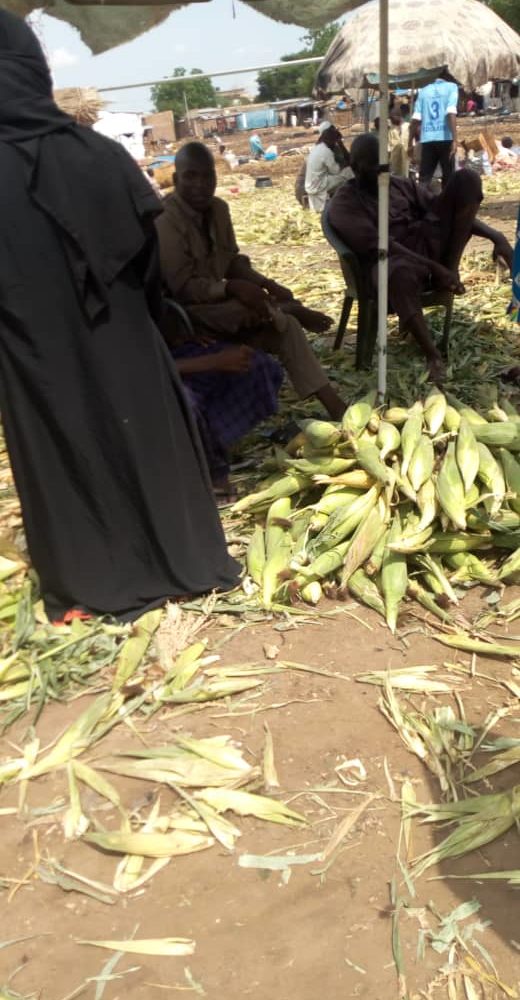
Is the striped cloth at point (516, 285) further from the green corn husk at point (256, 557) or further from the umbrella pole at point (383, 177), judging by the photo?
the green corn husk at point (256, 557)

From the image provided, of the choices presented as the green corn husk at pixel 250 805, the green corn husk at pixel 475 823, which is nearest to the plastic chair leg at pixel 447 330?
the green corn husk at pixel 475 823

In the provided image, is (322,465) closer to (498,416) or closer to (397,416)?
(397,416)

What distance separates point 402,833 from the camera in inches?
81.0

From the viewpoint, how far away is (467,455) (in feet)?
10.7

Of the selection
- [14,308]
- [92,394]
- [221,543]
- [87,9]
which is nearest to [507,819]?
[221,543]

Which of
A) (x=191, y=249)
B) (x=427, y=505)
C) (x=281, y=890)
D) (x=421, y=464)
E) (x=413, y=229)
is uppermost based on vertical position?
(x=191, y=249)

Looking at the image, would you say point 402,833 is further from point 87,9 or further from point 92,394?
point 87,9

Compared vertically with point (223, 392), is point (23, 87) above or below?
above

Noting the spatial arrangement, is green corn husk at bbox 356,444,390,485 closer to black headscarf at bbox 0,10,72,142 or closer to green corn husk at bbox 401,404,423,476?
green corn husk at bbox 401,404,423,476

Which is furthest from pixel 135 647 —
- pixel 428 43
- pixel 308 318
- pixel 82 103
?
pixel 82 103

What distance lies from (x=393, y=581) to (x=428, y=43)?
829 centimetres

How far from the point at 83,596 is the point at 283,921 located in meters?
1.54

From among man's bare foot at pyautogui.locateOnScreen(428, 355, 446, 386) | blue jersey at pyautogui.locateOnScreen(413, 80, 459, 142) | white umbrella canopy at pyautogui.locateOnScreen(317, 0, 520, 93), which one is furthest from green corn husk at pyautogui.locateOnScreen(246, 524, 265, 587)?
blue jersey at pyautogui.locateOnScreen(413, 80, 459, 142)

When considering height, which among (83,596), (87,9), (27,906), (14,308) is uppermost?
(87,9)
